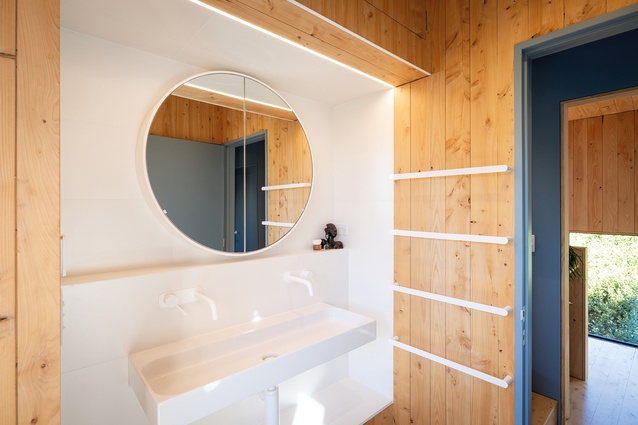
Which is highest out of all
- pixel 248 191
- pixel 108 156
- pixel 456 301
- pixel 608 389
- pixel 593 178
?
pixel 593 178

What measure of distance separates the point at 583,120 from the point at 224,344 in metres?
4.27

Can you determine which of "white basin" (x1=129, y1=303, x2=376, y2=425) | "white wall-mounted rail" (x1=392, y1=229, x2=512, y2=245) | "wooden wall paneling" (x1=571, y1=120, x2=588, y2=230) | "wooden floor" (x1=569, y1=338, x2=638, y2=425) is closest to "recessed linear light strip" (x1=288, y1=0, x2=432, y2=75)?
"white wall-mounted rail" (x1=392, y1=229, x2=512, y2=245)

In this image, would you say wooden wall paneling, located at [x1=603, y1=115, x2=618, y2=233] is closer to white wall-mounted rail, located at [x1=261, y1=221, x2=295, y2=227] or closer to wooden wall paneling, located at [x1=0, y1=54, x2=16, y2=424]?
white wall-mounted rail, located at [x1=261, y1=221, x2=295, y2=227]

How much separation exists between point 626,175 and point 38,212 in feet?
15.0

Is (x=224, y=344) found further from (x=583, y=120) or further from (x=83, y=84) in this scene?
(x=583, y=120)

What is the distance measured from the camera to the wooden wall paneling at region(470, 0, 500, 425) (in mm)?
1603

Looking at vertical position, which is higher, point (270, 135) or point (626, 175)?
point (270, 135)

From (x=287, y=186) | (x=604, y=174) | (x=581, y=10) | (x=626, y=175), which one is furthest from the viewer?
(x=604, y=174)

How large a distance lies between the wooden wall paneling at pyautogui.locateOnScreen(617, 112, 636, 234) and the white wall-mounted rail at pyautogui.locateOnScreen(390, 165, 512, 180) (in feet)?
9.29

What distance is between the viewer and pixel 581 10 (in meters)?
1.33

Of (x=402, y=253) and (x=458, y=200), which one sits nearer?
(x=458, y=200)

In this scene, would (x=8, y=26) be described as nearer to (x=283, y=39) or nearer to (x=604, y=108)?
(x=283, y=39)

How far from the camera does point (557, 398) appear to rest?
7.67ft

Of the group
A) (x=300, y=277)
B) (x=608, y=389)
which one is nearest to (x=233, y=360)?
(x=300, y=277)
